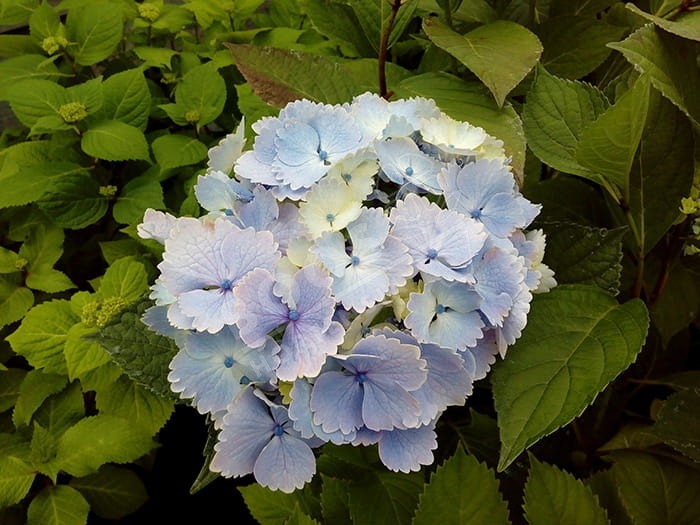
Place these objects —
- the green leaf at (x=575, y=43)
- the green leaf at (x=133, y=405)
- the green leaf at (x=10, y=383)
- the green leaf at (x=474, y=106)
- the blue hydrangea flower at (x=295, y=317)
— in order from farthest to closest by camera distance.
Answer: the green leaf at (x=10, y=383) < the green leaf at (x=133, y=405) < the green leaf at (x=575, y=43) < the green leaf at (x=474, y=106) < the blue hydrangea flower at (x=295, y=317)

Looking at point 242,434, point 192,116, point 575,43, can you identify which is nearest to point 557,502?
point 242,434

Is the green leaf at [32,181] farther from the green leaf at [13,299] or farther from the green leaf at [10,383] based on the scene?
the green leaf at [10,383]

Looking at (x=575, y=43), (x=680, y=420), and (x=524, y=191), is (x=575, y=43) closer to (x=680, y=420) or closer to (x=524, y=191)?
(x=524, y=191)

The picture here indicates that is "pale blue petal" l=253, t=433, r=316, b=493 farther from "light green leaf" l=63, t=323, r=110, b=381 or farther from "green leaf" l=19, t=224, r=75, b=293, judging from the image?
"green leaf" l=19, t=224, r=75, b=293

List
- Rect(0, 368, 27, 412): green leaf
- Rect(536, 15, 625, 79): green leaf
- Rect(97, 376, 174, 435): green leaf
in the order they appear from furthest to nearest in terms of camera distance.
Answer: Rect(0, 368, 27, 412): green leaf, Rect(97, 376, 174, 435): green leaf, Rect(536, 15, 625, 79): green leaf

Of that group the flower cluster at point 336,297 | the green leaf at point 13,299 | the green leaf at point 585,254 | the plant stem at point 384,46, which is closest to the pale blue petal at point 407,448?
the flower cluster at point 336,297

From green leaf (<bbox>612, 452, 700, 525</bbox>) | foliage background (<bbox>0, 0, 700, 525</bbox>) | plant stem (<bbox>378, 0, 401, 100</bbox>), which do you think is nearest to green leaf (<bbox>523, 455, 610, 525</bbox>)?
foliage background (<bbox>0, 0, 700, 525</bbox>)
